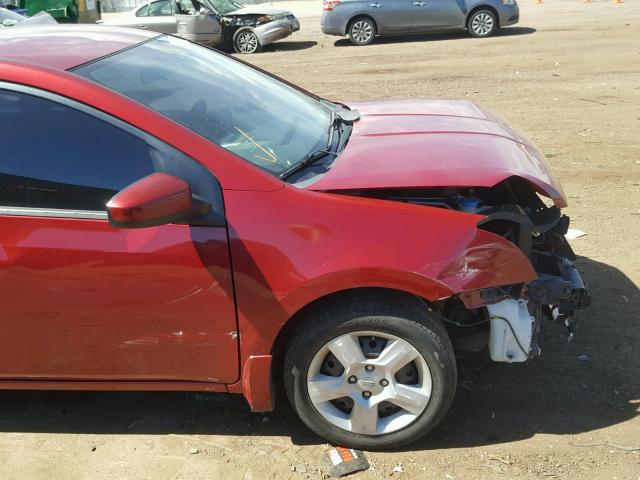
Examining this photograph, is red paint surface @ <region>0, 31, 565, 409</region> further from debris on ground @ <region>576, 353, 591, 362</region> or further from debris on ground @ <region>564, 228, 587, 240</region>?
debris on ground @ <region>564, 228, 587, 240</region>

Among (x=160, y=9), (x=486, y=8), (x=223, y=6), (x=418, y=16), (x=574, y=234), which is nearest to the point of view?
(x=574, y=234)

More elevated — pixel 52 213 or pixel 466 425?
pixel 52 213

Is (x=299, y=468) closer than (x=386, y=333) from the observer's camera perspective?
No

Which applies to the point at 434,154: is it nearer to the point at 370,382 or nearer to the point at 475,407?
the point at 370,382

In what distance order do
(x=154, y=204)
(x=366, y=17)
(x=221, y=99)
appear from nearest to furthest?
(x=154, y=204) → (x=221, y=99) → (x=366, y=17)

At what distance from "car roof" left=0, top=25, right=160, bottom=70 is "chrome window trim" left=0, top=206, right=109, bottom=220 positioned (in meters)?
0.62

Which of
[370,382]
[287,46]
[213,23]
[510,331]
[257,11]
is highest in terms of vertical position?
[257,11]

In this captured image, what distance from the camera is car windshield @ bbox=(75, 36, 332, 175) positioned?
3.16 metres

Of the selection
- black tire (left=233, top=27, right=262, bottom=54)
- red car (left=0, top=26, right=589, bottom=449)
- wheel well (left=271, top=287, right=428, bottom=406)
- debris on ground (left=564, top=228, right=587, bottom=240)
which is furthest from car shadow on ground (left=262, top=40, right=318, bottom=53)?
wheel well (left=271, top=287, right=428, bottom=406)

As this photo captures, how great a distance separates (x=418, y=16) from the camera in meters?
16.7

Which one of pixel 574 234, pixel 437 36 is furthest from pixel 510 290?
A: pixel 437 36

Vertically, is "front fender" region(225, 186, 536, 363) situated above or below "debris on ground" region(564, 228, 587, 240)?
above

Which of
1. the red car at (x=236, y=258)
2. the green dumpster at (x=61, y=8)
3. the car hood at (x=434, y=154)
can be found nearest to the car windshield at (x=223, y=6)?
the green dumpster at (x=61, y=8)

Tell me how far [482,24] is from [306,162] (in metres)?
14.6
